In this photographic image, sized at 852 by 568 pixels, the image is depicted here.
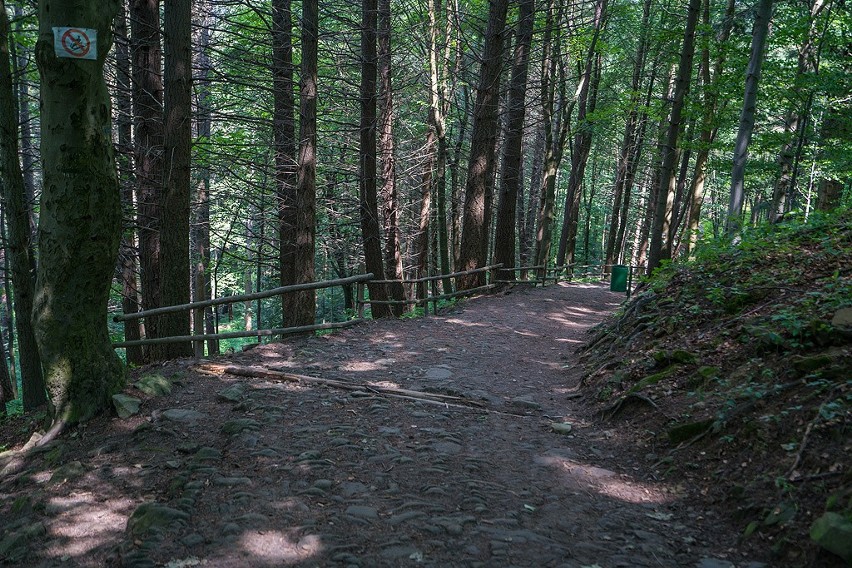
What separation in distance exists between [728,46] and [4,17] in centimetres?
1481

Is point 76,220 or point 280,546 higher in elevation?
point 76,220

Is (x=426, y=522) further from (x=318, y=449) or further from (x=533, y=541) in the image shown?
(x=318, y=449)

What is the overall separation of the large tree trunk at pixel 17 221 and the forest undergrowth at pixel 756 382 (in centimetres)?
780

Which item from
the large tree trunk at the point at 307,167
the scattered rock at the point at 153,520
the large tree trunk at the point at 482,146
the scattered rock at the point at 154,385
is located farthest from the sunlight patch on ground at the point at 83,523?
the large tree trunk at the point at 482,146

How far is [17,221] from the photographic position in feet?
28.6

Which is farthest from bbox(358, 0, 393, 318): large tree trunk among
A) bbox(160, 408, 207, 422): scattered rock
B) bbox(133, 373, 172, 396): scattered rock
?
bbox(160, 408, 207, 422): scattered rock

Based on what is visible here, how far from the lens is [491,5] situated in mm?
14758

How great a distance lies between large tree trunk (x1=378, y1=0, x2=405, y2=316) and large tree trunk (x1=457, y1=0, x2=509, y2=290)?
207 cm

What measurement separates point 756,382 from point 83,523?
212 inches

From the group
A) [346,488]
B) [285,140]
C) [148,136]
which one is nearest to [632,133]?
[285,140]

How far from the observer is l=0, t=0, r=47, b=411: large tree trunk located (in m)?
8.36

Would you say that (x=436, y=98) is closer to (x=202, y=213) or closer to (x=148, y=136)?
(x=202, y=213)

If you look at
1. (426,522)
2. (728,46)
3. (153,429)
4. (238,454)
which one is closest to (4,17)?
(153,429)

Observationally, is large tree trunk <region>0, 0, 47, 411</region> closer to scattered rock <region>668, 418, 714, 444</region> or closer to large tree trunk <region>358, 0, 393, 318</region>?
large tree trunk <region>358, 0, 393, 318</region>
